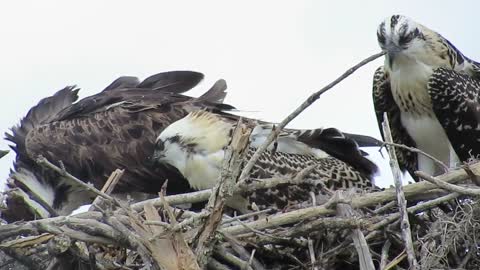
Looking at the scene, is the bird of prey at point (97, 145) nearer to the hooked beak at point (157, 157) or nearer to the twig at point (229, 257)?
the hooked beak at point (157, 157)

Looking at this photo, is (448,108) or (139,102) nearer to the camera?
(448,108)

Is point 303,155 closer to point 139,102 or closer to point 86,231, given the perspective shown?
point 139,102

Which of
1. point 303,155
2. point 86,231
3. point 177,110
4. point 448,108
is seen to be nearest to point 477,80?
point 448,108

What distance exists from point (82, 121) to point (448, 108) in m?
2.27

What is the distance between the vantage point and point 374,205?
5625mm

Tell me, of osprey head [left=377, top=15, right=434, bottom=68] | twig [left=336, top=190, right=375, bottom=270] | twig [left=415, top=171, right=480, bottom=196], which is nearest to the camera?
twig [left=336, top=190, right=375, bottom=270]

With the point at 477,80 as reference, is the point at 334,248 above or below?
below

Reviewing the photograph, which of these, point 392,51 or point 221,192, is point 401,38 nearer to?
point 392,51

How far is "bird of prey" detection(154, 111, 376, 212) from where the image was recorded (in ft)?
22.7

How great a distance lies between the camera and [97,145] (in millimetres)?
7512

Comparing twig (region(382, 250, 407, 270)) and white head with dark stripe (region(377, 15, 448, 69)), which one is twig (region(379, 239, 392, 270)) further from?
white head with dark stripe (region(377, 15, 448, 69))

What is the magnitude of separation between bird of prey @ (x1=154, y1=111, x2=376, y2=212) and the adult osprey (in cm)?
39

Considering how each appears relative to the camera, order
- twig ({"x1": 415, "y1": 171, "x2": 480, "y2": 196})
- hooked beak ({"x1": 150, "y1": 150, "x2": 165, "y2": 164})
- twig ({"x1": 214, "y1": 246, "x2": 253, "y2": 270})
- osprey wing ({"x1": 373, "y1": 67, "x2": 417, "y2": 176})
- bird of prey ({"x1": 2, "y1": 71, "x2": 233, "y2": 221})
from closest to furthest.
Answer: twig ({"x1": 415, "y1": 171, "x2": 480, "y2": 196})
twig ({"x1": 214, "y1": 246, "x2": 253, "y2": 270})
hooked beak ({"x1": 150, "y1": 150, "x2": 165, "y2": 164})
osprey wing ({"x1": 373, "y1": 67, "x2": 417, "y2": 176})
bird of prey ({"x1": 2, "y1": 71, "x2": 233, "y2": 221})

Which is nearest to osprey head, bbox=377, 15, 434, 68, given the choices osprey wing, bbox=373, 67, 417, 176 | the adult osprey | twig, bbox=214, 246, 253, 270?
the adult osprey
